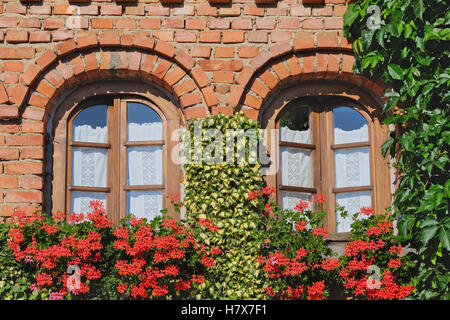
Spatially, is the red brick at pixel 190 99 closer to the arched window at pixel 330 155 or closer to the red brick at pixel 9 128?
the arched window at pixel 330 155

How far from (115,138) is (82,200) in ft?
2.24

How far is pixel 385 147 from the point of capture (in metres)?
7.82

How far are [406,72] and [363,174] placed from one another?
1112 mm

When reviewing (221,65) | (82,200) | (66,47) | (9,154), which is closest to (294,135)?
(221,65)

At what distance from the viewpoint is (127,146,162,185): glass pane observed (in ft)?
26.6

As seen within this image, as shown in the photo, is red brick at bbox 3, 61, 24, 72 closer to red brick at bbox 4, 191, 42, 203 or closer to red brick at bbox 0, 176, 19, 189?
red brick at bbox 0, 176, 19, 189

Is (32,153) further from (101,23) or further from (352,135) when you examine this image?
(352,135)

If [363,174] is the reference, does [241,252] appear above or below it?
below

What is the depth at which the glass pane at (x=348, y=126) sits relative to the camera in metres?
8.28

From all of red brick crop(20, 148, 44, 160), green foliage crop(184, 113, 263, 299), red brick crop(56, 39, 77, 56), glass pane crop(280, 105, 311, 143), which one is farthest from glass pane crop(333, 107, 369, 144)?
red brick crop(20, 148, 44, 160)

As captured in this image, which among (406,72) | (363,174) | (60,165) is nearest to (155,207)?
(60,165)

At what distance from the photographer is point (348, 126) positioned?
→ 27.3ft

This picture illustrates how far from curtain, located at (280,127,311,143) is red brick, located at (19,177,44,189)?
2.38m

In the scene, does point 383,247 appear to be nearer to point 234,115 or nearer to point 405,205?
point 405,205
